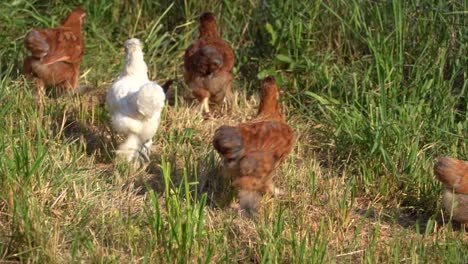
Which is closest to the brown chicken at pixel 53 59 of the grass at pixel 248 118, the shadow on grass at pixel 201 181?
the grass at pixel 248 118

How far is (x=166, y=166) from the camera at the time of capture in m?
5.96

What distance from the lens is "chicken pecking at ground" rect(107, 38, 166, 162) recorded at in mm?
6430

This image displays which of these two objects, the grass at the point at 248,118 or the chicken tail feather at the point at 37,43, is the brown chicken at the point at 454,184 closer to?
the grass at the point at 248,118

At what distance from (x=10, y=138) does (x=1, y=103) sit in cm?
98

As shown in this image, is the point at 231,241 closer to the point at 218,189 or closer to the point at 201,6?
the point at 218,189

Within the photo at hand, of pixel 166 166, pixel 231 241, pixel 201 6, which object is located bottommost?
pixel 231 241

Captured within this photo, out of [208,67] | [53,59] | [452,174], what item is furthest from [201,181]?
[53,59]

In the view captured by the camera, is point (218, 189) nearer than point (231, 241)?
No

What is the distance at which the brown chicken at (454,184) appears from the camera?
6176 millimetres

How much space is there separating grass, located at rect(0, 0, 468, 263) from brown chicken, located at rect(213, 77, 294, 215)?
0.15 m

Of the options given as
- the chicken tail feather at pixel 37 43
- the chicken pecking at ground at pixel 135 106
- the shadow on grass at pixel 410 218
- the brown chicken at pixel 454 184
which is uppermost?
the chicken tail feather at pixel 37 43

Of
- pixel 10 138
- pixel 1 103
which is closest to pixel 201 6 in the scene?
pixel 1 103

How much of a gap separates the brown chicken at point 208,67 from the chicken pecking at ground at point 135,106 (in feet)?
2.93

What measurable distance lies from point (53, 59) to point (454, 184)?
10.7 feet
